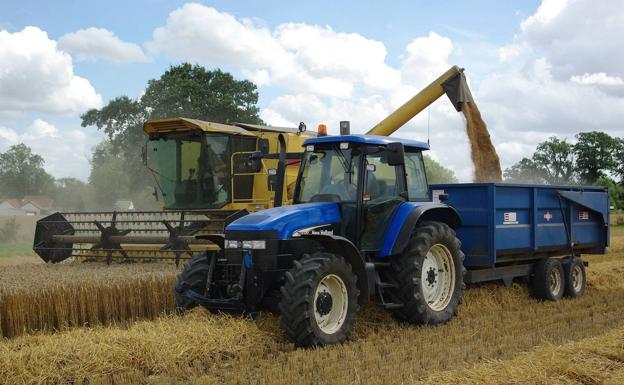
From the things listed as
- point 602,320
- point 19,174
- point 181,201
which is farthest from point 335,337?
point 19,174

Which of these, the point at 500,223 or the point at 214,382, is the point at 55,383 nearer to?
the point at 214,382

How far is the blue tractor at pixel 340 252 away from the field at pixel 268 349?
0.28 meters

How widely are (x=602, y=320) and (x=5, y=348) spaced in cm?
633

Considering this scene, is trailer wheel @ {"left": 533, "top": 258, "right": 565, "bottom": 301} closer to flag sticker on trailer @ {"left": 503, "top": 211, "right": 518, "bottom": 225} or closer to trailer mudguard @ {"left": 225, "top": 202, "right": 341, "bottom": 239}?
flag sticker on trailer @ {"left": 503, "top": 211, "right": 518, "bottom": 225}

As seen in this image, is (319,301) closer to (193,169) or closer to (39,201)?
(193,169)

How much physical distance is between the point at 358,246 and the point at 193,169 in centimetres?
558

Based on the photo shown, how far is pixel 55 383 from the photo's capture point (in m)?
5.30

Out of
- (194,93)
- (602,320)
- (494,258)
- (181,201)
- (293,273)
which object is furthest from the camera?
(194,93)

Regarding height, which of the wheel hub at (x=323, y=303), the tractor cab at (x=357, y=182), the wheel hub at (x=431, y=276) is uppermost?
the tractor cab at (x=357, y=182)

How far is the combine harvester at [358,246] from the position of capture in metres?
6.44

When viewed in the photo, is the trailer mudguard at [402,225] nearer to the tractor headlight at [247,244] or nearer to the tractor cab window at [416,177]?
the tractor cab window at [416,177]

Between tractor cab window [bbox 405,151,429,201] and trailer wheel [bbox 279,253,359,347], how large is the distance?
1.74 m

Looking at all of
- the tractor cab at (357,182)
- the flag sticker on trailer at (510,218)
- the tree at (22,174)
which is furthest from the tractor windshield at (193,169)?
the tree at (22,174)

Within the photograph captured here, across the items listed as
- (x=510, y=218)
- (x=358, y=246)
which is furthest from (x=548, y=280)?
(x=358, y=246)
